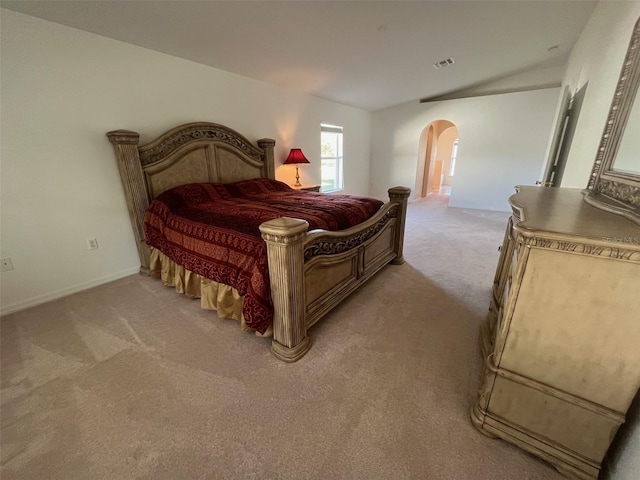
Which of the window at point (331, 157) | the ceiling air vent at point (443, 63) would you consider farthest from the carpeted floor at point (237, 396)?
the window at point (331, 157)

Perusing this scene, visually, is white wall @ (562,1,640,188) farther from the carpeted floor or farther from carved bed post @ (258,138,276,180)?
carved bed post @ (258,138,276,180)

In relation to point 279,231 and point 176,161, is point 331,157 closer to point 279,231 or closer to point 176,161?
point 176,161

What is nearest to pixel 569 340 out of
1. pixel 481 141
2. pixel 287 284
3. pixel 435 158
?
pixel 287 284

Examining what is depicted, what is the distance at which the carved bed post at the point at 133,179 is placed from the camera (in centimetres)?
236

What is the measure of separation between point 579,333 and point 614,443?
1.73 feet

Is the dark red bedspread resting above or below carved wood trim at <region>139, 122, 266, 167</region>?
below

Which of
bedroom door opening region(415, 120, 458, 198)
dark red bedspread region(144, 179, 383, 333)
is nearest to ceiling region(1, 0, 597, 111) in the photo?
dark red bedspread region(144, 179, 383, 333)

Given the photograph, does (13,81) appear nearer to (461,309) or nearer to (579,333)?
(579,333)

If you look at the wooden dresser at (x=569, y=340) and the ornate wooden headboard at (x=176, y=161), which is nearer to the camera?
the wooden dresser at (x=569, y=340)

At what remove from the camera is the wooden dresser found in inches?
32.7

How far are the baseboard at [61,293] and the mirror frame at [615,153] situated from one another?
11.8ft

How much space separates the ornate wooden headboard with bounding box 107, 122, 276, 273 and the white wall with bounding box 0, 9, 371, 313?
153mm

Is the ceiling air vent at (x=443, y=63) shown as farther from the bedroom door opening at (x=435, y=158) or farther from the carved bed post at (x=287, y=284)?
the carved bed post at (x=287, y=284)

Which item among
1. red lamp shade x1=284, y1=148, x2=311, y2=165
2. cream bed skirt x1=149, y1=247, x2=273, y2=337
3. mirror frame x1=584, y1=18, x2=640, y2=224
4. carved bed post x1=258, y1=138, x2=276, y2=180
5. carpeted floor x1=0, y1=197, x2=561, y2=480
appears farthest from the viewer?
red lamp shade x1=284, y1=148, x2=311, y2=165
